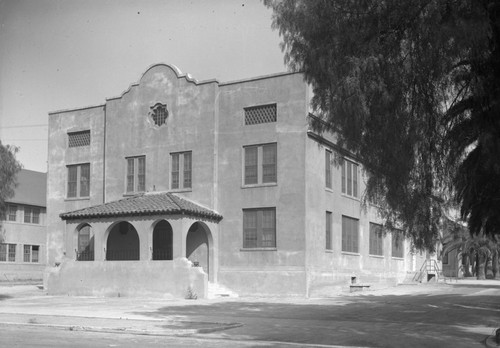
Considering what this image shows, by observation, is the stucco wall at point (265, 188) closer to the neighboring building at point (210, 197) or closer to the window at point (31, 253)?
the neighboring building at point (210, 197)

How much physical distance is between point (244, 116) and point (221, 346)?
21383mm

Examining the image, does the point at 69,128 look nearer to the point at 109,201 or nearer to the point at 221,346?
the point at 109,201

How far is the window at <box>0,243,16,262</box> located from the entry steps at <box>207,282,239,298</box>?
2763 cm

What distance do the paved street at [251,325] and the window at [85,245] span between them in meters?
11.8

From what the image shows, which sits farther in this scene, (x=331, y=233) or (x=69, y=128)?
(x=69, y=128)

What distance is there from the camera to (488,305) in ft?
90.6

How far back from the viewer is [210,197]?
34.7m

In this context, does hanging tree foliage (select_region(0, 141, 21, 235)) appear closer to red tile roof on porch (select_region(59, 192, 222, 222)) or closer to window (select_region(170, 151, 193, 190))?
red tile roof on porch (select_region(59, 192, 222, 222))

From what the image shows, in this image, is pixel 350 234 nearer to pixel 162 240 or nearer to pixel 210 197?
pixel 210 197

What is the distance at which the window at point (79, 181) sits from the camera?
39938mm

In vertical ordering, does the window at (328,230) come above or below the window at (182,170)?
below

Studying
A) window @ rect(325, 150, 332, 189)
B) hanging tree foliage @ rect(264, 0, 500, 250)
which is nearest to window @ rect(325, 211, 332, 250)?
window @ rect(325, 150, 332, 189)

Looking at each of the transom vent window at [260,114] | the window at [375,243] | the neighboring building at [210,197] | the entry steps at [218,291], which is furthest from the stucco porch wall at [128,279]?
the window at [375,243]

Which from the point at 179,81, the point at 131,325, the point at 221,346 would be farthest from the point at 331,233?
the point at 221,346
